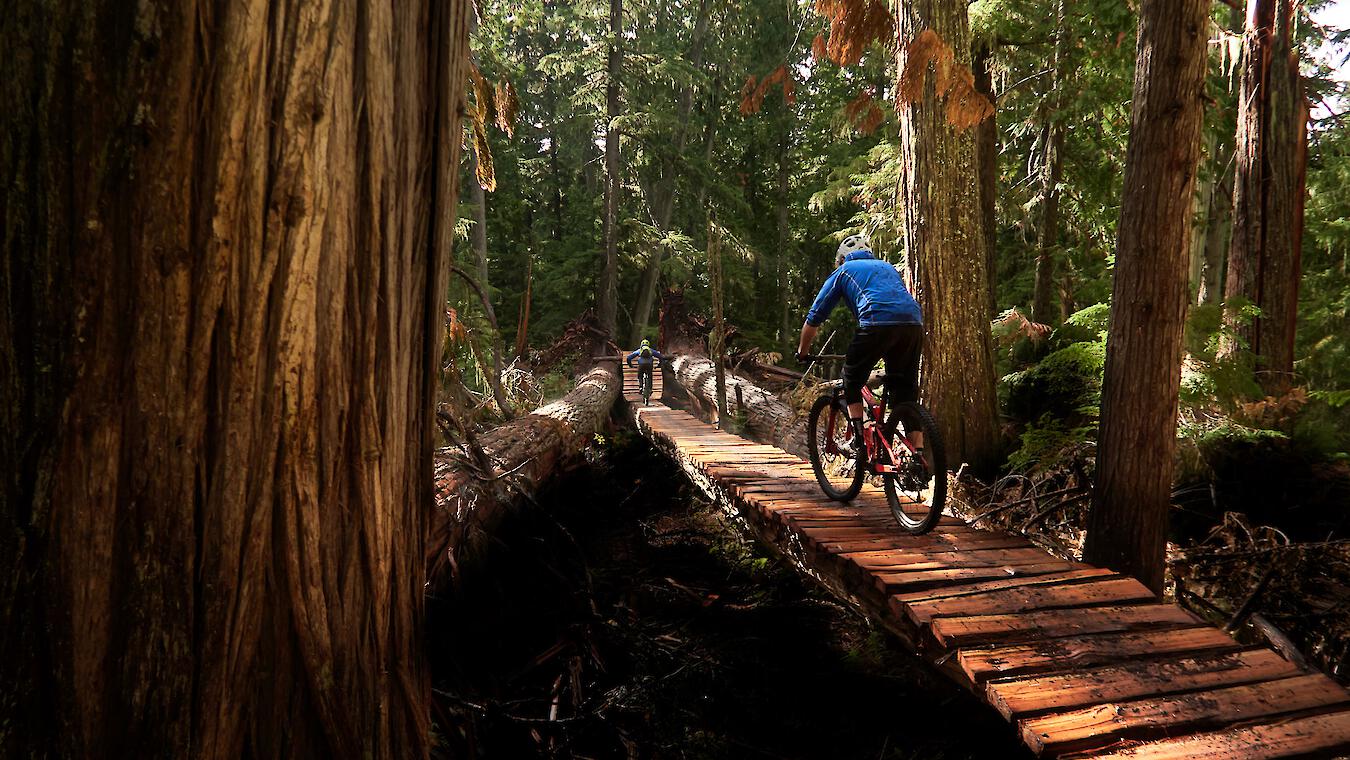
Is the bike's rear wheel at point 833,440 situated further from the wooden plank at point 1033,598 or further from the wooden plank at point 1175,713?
the wooden plank at point 1175,713

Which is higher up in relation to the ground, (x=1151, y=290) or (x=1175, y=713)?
(x=1151, y=290)

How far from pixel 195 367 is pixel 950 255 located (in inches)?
234

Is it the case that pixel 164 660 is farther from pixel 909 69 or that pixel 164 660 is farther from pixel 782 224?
pixel 782 224

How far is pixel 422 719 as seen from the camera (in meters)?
2.06

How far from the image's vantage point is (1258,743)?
7.39 ft

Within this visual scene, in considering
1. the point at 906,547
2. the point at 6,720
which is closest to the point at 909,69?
the point at 906,547

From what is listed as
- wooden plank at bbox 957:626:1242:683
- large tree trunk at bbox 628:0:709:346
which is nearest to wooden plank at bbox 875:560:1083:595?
wooden plank at bbox 957:626:1242:683

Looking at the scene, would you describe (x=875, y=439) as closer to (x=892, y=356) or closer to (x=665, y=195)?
(x=892, y=356)

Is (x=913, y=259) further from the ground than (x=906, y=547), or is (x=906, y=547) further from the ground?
(x=913, y=259)

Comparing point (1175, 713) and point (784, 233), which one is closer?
point (1175, 713)

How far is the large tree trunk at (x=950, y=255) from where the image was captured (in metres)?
6.12

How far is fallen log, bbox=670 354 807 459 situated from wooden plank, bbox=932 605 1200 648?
635 centimetres

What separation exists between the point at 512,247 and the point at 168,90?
25.9 m

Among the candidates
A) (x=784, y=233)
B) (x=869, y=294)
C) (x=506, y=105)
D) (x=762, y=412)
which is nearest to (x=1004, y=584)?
(x=869, y=294)
